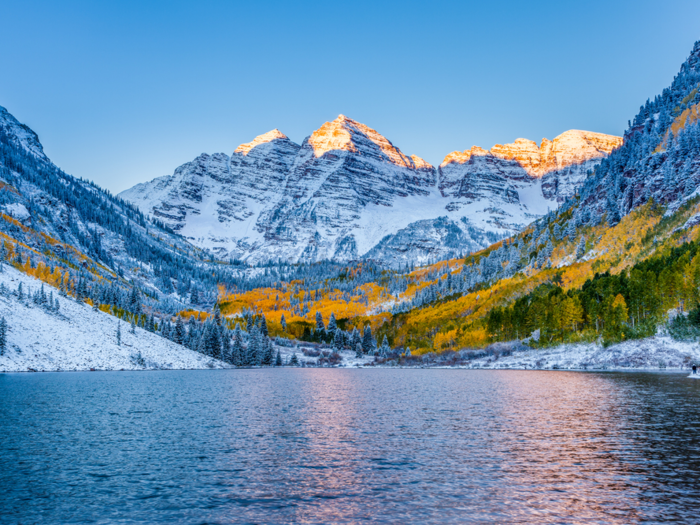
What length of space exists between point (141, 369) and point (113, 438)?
122188mm

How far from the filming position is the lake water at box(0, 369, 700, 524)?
21594mm

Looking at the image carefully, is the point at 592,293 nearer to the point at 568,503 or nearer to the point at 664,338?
the point at 664,338

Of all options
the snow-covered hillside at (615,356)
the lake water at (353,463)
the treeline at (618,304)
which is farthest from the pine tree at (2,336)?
the treeline at (618,304)

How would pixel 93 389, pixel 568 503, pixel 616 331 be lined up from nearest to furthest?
pixel 568 503, pixel 93 389, pixel 616 331

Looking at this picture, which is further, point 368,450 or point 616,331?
point 616,331

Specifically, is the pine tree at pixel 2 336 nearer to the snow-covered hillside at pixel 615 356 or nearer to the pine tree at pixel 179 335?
the pine tree at pixel 179 335

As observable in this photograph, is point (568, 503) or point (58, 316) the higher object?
point (58, 316)

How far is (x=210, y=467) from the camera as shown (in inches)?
1164

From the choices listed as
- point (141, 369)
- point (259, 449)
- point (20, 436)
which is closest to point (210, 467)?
point (259, 449)

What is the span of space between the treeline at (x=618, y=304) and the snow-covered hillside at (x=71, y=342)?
110 meters

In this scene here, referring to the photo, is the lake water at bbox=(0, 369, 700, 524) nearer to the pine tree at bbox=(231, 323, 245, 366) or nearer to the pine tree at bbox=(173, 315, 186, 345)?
the pine tree at bbox=(173, 315, 186, 345)

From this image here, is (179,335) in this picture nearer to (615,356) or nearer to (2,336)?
(2,336)

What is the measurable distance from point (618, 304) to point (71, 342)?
14673 centimetres

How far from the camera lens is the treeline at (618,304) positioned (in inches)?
4857
